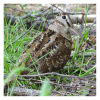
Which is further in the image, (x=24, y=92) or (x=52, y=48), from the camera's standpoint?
(x=52, y=48)

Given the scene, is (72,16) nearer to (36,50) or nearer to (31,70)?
(36,50)

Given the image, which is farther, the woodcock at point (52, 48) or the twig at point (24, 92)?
the woodcock at point (52, 48)

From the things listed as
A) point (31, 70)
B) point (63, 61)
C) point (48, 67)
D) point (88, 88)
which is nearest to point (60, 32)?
point (63, 61)

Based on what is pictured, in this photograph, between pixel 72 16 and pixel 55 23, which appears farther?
pixel 72 16

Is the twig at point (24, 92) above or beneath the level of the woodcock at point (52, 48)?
beneath

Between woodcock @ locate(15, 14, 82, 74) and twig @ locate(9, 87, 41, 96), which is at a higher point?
woodcock @ locate(15, 14, 82, 74)

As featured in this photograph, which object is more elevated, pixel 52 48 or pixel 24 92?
pixel 52 48

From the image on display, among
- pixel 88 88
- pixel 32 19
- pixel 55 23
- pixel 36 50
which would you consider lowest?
pixel 88 88

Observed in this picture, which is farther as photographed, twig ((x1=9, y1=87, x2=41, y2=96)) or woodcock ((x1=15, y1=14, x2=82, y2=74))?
woodcock ((x1=15, y1=14, x2=82, y2=74))
